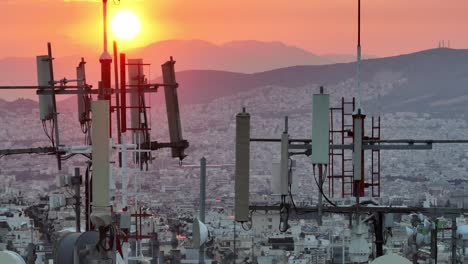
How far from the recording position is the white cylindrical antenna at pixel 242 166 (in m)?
9.89

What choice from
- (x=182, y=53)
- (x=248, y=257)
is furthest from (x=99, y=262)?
(x=182, y=53)

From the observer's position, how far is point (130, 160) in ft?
39.3

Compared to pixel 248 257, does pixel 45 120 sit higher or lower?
higher

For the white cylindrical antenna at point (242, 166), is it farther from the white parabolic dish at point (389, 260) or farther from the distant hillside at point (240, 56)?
the distant hillside at point (240, 56)

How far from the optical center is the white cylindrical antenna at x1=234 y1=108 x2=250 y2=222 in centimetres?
989

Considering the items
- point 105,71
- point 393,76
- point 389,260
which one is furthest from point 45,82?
point 393,76

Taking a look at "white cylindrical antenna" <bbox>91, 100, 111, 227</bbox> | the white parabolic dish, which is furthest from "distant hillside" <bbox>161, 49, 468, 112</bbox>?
"white cylindrical antenna" <bbox>91, 100, 111, 227</bbox>

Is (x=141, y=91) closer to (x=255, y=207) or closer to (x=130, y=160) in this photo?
(x=130, y=160)

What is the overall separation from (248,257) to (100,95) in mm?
18913

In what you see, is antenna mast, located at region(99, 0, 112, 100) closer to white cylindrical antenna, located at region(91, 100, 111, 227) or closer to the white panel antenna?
white cylindrical antenna, located at region(91, 100, 111, 227)

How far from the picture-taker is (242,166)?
998 centimetres

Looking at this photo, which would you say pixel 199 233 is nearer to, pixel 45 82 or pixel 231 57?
pixel 45 82

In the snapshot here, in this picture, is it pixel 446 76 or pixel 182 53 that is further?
pixel 446 76

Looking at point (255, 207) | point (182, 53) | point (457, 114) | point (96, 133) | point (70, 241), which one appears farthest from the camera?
point (457, 114)
